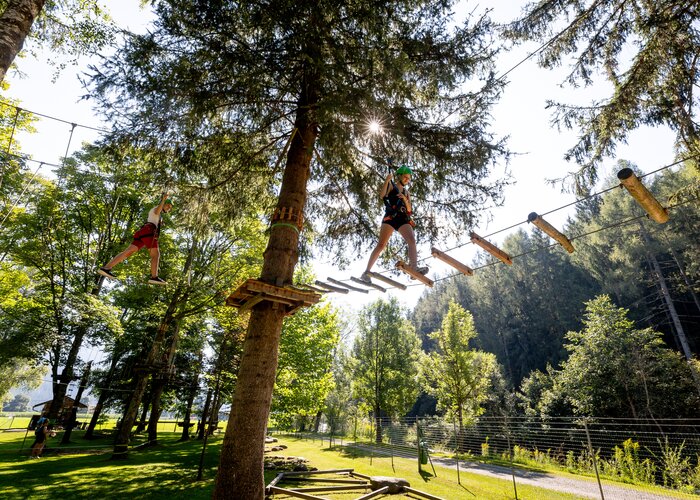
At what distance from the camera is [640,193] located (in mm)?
4172

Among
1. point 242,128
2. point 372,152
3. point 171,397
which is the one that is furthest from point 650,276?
point 171,397

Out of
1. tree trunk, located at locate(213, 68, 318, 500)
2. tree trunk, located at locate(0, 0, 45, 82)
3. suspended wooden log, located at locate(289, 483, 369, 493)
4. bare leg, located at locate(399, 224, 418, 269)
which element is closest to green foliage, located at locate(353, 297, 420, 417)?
suspended wooden log, located at locate(289, 483, 369, 493)

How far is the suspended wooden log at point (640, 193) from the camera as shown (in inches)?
155

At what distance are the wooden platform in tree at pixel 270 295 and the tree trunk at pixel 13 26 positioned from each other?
420 centimetres

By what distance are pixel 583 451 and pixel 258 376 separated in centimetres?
1355

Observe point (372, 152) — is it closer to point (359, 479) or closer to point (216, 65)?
point (216, 65)

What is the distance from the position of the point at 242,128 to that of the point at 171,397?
23701 mm

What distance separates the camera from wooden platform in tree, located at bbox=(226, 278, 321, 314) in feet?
17.5

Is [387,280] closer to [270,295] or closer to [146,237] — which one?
[270,295]

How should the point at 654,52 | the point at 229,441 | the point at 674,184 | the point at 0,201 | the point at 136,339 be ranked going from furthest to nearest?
the point at 674,184 < the point at 136,339 < the point at 0,201 < the point at 654,52 < the point at 229,441

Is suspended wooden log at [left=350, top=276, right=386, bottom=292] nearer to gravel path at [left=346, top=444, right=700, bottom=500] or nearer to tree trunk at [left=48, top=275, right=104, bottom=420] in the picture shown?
gravel path at [left=346, top=444, right=700, bottom=500]

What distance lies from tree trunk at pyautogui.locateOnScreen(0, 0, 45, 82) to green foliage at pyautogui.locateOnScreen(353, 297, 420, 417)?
29.1 metres

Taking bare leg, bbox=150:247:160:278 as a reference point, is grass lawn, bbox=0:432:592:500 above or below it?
below

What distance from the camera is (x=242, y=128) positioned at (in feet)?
27.1
